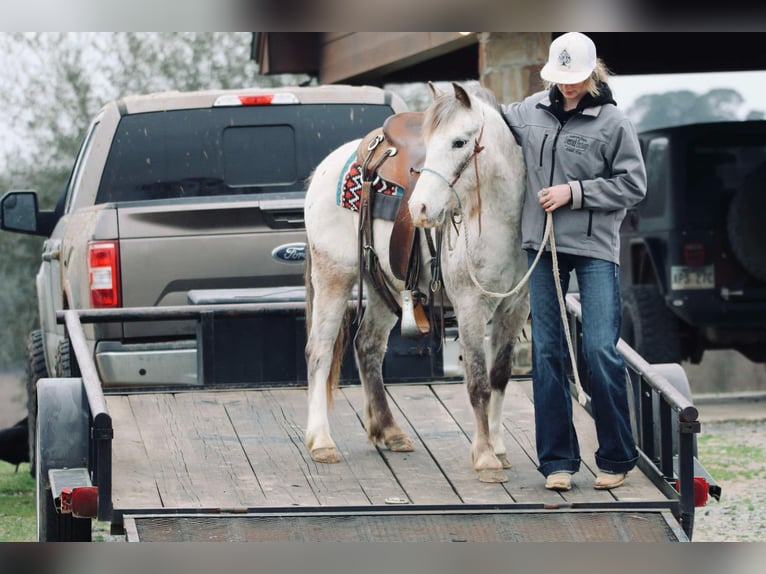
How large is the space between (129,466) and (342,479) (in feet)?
2.97

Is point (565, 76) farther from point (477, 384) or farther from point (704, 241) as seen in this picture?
point (704, 241)

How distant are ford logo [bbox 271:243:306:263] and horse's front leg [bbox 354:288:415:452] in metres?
1.30

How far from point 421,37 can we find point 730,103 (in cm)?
1260

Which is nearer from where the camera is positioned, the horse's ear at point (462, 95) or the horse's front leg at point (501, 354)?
the horse's ear at point (462, 95)

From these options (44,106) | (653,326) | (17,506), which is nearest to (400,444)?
(17,506)

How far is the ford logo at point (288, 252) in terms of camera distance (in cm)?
771

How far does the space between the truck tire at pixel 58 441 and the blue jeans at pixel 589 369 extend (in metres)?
1.88

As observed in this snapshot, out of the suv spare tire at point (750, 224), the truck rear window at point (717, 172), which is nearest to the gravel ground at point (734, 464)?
the suv spare tire at point (750, 224)

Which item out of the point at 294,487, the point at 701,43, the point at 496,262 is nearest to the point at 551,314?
the point at 496,262

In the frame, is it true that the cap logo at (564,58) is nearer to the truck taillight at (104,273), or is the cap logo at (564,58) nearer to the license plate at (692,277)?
the truck taillight at (104,273)

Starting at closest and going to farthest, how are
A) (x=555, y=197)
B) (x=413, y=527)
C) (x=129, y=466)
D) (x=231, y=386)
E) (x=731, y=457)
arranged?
1. (x=413, y=527)
2. (x=555, y=197)
3. (x=129, y=466)
4. (x=231, y=386)
5. (x=731, y=457)

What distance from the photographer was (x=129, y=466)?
5.68 meters

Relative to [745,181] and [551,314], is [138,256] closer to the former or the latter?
[551,314]

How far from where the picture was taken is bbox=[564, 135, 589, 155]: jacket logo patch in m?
5.31
